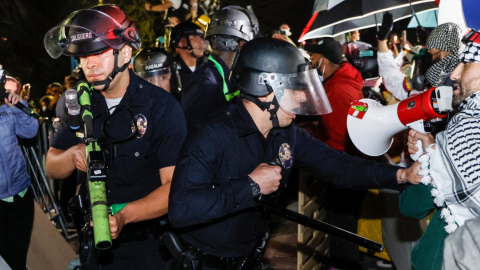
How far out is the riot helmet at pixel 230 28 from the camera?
5.54m

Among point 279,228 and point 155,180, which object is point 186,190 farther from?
point 279,228

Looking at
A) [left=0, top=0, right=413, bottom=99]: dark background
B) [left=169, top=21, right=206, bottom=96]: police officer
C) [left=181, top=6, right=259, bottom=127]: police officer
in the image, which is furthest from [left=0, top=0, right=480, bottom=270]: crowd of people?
[left=0, top=0, right=413, bottom=99]: dark background

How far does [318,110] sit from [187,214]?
989 mm

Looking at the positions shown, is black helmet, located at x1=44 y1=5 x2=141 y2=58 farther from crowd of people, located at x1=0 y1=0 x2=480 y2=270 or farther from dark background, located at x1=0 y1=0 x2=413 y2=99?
dark background, located at x1=0 y1=0 x2=413 y2=99

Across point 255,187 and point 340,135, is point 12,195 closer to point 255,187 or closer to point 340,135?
point 255,187

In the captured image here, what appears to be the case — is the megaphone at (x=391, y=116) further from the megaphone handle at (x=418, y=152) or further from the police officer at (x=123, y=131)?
the police officer at (x=123, y=131)

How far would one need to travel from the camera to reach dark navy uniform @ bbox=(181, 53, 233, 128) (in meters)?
4.86

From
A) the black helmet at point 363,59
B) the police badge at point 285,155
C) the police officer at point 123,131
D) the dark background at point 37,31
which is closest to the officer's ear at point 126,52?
the police officer at point 123,131

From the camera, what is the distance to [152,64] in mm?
6301

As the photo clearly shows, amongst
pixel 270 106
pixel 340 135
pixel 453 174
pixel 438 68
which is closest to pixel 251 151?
pixel 270 106

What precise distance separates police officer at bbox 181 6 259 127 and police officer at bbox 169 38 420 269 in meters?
Result: 1.23

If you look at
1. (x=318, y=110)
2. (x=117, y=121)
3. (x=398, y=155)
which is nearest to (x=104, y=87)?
(x=117, y=121)

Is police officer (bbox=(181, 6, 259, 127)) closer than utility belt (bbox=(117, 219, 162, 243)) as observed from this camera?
No

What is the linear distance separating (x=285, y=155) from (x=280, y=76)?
46 cm
